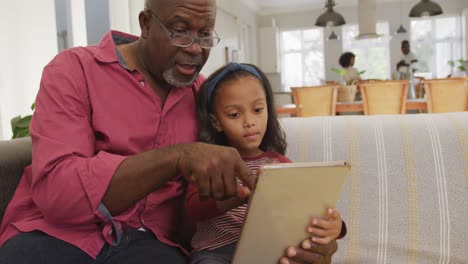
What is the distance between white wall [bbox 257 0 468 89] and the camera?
1047 cm

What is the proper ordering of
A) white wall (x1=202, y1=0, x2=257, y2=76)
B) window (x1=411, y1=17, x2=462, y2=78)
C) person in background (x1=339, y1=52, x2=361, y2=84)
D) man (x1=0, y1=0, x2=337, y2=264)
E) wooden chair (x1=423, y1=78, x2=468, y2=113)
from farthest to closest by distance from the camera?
window (x1=411, y1=17, x2=462, y2=78), white wall (x1=202, y1=0, x2=257, y2=76), person in background (x1=339, y1=52, x2=361, y2=84), wooden chair (x1=423, y1=78, x2=468, y2=113), man (x1=0, y1=0, x2=337, y2=264)

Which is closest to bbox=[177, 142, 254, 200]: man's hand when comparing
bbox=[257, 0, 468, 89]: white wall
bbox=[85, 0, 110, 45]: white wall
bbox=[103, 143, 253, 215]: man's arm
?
bbox=[103, 143, 253, 215]: man's arm

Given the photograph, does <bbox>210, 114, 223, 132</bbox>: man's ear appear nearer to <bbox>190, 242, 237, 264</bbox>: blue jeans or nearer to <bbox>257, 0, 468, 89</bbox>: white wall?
<bbox>190, 242, 237, 264</bbox>: blue jeans

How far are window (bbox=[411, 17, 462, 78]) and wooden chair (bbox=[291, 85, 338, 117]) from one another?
7.55 m

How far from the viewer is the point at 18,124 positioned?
2.07 m

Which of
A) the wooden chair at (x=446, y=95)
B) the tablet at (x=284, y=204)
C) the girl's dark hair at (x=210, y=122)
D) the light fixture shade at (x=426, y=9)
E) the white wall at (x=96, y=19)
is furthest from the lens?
the light fixture shade at (x=426, y=9)

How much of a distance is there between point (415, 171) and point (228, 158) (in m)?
0.83

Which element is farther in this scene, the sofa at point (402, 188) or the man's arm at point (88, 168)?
the sofa at point (402, 188)

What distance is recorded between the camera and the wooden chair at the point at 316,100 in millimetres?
4211

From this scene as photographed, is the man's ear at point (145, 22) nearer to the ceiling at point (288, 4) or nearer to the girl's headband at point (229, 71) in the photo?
the girl's headband at point (229, 71)

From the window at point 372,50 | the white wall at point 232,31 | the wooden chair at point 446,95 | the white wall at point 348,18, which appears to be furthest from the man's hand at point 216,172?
the window at point 372,50

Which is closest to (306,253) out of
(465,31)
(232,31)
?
(232,31)

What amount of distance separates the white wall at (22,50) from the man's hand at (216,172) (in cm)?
275

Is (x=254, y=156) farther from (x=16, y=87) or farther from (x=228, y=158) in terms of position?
(x=16, y=87)
